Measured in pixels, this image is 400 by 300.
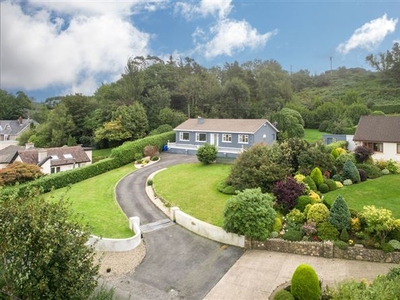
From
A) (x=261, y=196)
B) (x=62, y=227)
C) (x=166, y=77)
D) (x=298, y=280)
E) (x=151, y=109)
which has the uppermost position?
(x=166, y=77)

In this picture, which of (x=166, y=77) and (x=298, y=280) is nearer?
(x=298, y=280)

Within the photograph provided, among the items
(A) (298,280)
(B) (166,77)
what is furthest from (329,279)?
(B) (166,77)

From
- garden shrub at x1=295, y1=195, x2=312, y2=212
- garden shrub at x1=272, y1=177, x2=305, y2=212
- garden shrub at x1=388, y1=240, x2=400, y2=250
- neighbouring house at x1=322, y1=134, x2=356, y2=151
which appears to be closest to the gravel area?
garden shrub at x1=272, y1=177, x2=305, y2=212

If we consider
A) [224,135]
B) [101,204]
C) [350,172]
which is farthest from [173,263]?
[224,135]

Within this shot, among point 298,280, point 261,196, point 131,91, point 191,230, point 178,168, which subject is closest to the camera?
point 298,280

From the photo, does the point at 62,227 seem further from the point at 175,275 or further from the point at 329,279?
the point at 329,279

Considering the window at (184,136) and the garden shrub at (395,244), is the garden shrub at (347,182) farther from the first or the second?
the window at (184,136)

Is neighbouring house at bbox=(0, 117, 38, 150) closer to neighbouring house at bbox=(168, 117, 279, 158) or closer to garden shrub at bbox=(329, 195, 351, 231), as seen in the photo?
neighbouring house at bbox=(168, 117, 279, 158)

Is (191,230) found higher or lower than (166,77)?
lower
